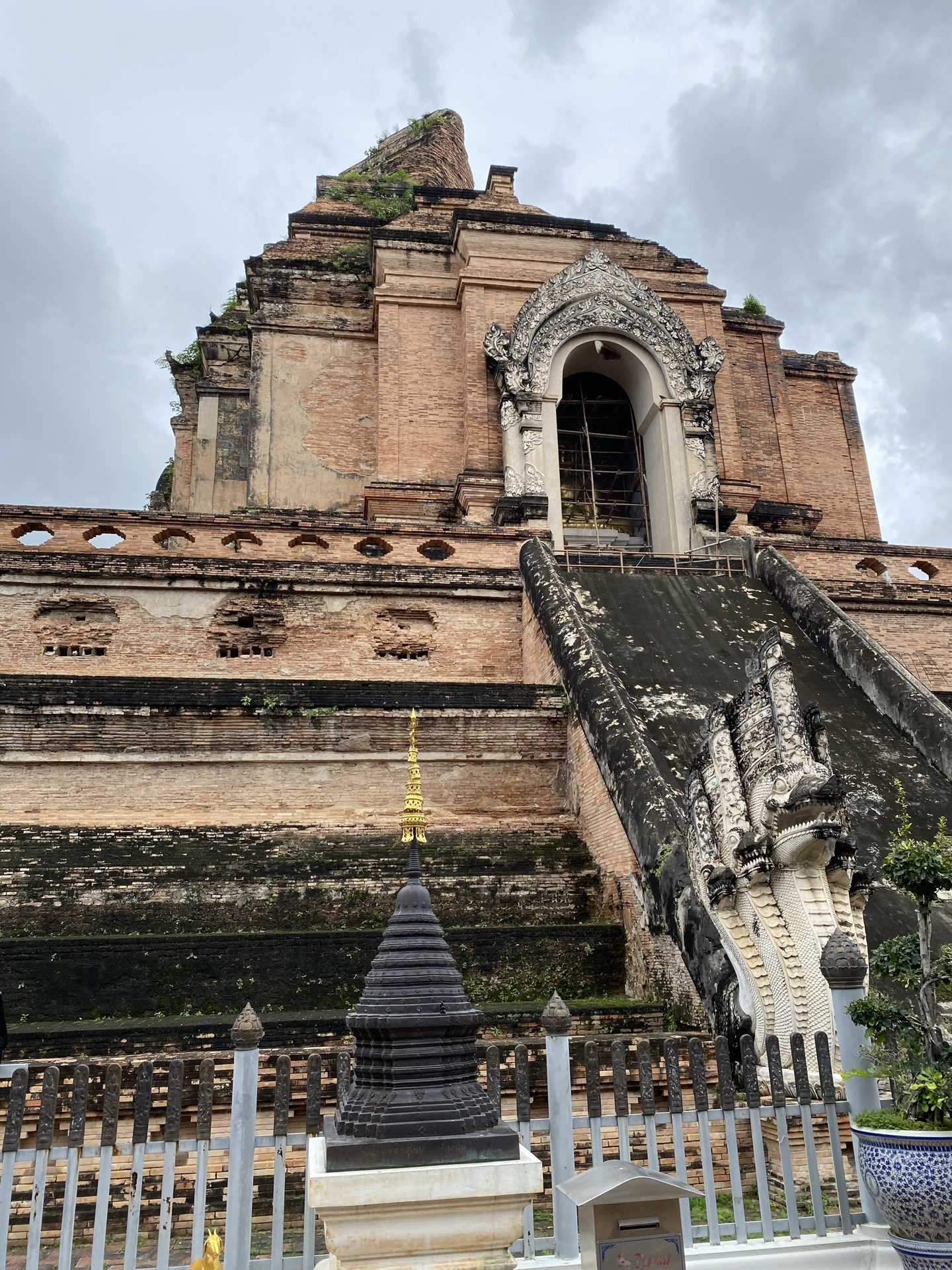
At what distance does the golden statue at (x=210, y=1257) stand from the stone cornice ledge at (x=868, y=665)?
8008mm

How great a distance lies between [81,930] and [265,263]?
49.9 feet

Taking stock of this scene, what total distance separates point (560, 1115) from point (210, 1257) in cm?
157

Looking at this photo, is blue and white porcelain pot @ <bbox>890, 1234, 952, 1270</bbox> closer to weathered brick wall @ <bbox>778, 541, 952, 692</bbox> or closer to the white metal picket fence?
the white metal picket fence

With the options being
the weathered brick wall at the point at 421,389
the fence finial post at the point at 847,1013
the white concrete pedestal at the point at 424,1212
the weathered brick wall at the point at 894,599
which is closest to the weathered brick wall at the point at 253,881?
the fence finial post at the point at 847,1013

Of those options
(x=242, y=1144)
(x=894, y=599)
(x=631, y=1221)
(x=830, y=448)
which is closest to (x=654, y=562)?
(x=894, y=599)

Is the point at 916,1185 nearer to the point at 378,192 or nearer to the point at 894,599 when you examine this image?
the point at 894,599

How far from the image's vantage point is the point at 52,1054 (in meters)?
5.79

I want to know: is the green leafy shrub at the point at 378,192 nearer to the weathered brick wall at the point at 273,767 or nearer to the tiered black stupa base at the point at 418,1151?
the weathered brick wall at the point at 273,767

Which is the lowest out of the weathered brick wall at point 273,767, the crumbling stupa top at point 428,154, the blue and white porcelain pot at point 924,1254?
the blue and white porcelain pot at point 924,1254

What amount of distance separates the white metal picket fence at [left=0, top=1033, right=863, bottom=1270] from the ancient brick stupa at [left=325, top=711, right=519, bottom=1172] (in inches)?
30.2

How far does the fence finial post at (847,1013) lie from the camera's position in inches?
189

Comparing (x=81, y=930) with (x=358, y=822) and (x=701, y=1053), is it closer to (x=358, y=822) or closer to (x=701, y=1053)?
(x=358, y=822)

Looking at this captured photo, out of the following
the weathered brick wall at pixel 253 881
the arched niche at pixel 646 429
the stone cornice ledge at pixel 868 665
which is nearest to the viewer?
the weathered brick wall at pixel 253 881

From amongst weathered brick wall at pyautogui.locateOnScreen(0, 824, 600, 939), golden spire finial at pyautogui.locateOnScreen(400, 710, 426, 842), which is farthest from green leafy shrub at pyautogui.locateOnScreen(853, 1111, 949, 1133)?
weathered brick wall at pyautogui.locateOnScreen(0, 824, 600, 939)
